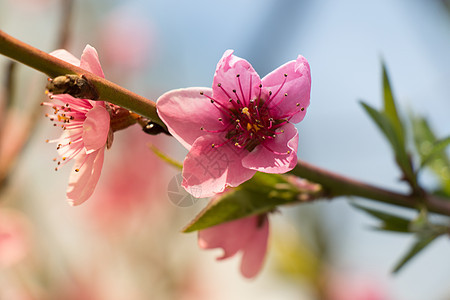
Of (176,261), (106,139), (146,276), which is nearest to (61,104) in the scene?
(106,139)

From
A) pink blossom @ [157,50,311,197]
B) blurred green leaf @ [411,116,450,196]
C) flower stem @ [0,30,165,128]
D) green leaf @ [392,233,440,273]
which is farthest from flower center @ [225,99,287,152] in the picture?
blurred green leaf @ [411,116,450,196]

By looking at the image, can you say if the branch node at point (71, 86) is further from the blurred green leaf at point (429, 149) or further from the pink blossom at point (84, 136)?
the blurred green leaf at point (429, 149)

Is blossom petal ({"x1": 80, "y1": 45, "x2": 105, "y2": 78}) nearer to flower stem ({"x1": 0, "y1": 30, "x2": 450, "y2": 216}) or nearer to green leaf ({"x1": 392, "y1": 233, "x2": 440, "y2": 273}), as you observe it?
flower stem ({"x1": 0, "y1": 30, "x2": 450, "y2": 216})

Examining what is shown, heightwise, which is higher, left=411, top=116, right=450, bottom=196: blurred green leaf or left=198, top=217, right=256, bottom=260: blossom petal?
left=198, top=217, right=256, bottom=260: blossom petal

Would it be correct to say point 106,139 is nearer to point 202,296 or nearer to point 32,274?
point 32,274

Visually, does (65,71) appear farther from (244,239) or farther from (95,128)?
(244,239)

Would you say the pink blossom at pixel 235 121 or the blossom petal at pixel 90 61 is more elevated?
the blossom petal at pixel 90 61

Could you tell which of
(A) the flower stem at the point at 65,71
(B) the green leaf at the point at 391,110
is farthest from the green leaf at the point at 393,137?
(A) the flower stem at the point at 65,71
